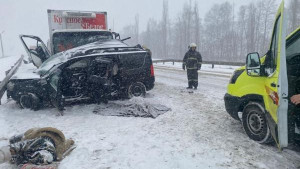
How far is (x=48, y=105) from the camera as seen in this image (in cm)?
682

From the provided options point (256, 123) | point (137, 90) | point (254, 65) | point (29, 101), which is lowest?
point (256, 123)

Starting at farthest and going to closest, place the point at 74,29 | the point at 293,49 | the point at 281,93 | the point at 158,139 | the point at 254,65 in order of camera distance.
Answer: the point at 74,29
the point at 158,139
the point at 293,49
the point at 254,65
the point at 281,93

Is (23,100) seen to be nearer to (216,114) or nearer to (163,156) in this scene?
(163,156)

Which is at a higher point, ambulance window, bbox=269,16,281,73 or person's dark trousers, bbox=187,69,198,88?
ambulance window, bbox=269,16,281,73

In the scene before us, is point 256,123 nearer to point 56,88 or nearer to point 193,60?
point 56,88

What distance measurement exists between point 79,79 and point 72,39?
3.26 metres

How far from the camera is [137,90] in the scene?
7.53m

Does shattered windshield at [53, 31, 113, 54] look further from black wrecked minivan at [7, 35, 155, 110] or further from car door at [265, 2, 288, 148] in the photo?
car door at [265, 2, 288, 148]

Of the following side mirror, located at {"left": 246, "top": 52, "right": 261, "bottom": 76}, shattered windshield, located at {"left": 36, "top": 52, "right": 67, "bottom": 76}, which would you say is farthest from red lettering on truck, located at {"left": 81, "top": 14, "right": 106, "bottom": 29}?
side mirror, located at {"left": 246, "top": 52, "right": 261, "bottom": 76}

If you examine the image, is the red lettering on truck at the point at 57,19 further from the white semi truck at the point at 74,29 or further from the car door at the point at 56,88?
the car door at the point at 56,88

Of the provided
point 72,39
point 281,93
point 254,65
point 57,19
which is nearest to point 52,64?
point 72,39

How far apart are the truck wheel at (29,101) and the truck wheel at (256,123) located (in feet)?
16.8

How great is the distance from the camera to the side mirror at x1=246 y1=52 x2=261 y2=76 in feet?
12.6

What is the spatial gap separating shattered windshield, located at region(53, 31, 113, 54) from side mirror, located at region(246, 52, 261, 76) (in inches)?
247
